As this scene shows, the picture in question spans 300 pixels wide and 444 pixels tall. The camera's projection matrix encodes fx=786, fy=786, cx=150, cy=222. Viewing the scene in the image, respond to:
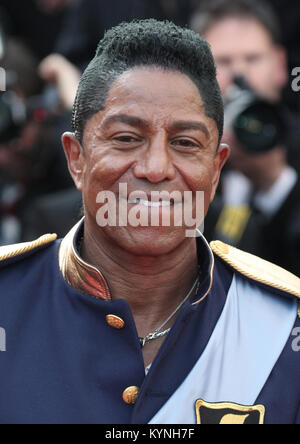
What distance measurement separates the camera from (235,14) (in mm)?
3896

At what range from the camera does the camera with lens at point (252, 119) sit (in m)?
3.15

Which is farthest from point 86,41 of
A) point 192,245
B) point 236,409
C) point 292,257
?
point 236,409

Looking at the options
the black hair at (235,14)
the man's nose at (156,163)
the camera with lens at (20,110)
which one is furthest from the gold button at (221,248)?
the black hair at (235,14)

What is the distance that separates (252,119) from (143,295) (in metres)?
1.41

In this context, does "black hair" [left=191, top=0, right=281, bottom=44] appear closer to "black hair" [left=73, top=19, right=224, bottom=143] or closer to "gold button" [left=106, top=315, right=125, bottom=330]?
"black hair" [left=73, top=19, right=224, bottom=143]

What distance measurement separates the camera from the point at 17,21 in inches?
193

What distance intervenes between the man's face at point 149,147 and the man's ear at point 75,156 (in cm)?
9

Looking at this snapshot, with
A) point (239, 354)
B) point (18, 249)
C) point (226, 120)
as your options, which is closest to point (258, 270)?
point (239, 354)

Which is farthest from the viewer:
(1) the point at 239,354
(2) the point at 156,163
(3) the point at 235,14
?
(3) the point at 235,14

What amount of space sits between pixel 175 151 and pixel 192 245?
282mm

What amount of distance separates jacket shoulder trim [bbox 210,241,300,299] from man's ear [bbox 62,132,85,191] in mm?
424

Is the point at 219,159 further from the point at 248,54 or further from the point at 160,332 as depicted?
the point at 248,54

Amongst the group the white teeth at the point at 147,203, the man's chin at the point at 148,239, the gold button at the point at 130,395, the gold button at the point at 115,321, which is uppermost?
the white teeth at the point at 147,203

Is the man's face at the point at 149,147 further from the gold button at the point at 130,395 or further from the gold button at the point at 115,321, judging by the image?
the gold button at the point at 130,395
